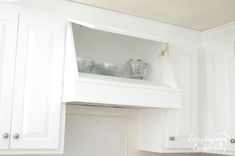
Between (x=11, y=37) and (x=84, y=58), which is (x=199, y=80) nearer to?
(x=84, y=58)

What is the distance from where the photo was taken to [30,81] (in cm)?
195

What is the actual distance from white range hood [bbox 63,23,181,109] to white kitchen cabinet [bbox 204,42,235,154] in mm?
394

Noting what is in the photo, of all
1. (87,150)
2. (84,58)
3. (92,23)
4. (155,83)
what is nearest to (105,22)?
(92,23)

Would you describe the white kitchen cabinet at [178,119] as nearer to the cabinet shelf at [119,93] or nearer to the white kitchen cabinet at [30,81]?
the cabinet shelf at [119,93]

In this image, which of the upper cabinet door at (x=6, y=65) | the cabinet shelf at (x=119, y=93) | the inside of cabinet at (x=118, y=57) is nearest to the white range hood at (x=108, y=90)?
the cabinet shelf at (x=119, y=93)

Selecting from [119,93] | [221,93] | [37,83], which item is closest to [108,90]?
[119,93]

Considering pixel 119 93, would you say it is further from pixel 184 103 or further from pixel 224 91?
pixel 224 91

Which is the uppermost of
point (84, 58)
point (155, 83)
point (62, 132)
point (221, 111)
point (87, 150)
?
point (84, 58)

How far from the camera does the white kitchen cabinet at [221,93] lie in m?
2.40

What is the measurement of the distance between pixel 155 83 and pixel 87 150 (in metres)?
0.68

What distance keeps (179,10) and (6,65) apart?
1140 millimetres

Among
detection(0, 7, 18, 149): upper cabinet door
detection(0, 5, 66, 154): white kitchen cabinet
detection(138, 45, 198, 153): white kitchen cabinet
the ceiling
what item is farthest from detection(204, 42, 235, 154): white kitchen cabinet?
detection(0, 7, 18, 149): upper cabinet door

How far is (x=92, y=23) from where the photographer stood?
2.17 m

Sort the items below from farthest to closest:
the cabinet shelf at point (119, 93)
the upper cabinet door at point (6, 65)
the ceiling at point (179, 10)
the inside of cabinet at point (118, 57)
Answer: the inside of cabinet at point (118, 57) → the ceiling at point (179, 10) → the cabinet shelf at point (119, 93) → the upper cabinet door at point (6, 65)
